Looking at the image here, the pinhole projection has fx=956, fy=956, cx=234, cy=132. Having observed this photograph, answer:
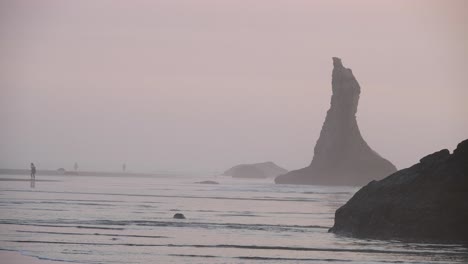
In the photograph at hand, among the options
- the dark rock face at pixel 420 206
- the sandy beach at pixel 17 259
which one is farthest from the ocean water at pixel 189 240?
the dark rock face at pixel 420 206

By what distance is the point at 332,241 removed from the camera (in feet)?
171

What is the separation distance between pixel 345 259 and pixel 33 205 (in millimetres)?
41931

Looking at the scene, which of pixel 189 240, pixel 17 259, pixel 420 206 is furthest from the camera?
pixel 420 206

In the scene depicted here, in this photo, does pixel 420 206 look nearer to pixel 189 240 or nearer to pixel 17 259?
pixel 189 240

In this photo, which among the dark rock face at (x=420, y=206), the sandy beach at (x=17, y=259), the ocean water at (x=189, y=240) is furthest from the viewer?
the dark rock face at (x=420, y=206)

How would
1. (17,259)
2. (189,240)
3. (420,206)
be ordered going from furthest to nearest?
1. (420,206)
2. (189,240)
3. (17,259)

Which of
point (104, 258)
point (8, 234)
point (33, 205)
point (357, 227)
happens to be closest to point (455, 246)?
point (357, 227)

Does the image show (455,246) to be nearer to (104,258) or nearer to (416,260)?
(416,260)

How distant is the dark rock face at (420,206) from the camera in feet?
175

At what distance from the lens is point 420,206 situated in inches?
2121

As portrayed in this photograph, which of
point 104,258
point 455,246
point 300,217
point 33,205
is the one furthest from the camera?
point 33,205

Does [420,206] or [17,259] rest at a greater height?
[420,206]

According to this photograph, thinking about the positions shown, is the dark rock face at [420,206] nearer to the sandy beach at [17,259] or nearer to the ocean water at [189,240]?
the ocean water at [189,240]

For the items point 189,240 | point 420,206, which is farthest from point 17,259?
point 420,206
